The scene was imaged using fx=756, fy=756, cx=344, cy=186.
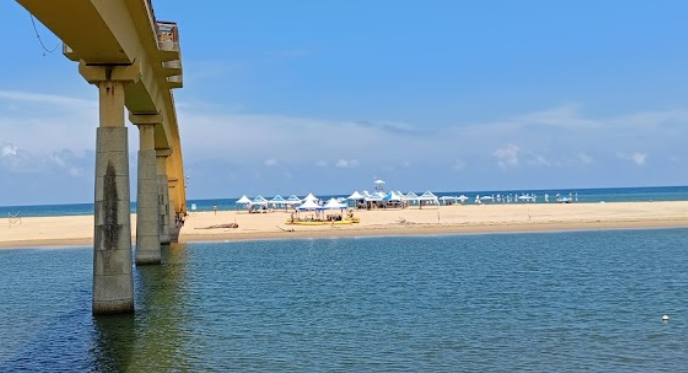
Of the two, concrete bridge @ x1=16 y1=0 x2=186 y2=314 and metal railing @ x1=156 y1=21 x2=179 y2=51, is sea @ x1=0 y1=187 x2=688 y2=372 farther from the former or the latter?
metal railing @ x1=156 y1=21 x2=179 y2=51

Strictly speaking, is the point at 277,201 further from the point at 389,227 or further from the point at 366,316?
the point at 366,316

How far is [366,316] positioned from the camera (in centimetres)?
2505

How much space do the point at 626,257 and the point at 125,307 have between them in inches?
1198

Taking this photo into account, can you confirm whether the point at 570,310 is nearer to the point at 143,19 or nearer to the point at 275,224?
the point at 143,19

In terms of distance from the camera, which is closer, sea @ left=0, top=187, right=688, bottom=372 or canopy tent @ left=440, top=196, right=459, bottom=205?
sea @ left=0, top=187, right=688, bottom=372

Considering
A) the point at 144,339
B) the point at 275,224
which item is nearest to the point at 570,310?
the point at 144,339

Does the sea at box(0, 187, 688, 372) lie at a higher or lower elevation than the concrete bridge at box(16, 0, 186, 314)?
lower

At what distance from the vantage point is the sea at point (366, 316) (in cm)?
1855

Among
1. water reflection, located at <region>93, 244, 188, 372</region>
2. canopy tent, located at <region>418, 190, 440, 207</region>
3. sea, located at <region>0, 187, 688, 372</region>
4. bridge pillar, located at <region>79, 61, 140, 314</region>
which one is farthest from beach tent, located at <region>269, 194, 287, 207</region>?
bridge pillar, located at <region>79, 61, 140, 314</region>

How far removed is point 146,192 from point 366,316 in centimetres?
2162

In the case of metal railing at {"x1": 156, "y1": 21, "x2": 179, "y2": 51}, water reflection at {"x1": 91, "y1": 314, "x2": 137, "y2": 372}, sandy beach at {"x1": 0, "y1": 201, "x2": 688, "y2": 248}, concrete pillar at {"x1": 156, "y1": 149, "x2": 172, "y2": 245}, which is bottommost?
water reflection at {"x1": 91, "y1": 314, "x2": 137, "y2": 372}

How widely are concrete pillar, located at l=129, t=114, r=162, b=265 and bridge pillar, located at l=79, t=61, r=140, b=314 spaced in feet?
52.6

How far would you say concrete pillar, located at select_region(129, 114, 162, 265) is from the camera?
4222 cm

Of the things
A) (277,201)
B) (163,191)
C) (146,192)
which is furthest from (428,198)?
(146,192)
